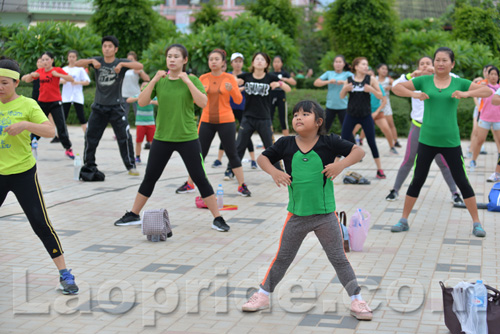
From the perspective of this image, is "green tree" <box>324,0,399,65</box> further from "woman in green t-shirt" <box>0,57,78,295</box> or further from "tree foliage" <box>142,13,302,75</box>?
"woman in green t-shirt" <box>0,57,78,295</box>

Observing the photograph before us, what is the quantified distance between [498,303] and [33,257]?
13.3 ft

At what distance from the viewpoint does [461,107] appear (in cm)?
1847

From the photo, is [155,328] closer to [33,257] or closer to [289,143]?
[289,143]

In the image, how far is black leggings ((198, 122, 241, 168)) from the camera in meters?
9.57

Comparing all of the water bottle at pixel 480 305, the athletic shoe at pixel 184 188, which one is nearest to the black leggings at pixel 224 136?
the athletic shoe at pixel 184 188

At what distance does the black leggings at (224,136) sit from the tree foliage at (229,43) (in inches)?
458

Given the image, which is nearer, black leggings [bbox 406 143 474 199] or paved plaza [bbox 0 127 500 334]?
paved plaza [bbox 0 127 500 334]

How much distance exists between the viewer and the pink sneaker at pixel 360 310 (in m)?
5.00

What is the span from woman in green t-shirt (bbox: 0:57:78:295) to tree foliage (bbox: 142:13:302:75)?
15793 mm

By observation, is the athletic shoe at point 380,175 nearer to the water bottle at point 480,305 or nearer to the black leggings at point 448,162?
the black leggings at point 448,162

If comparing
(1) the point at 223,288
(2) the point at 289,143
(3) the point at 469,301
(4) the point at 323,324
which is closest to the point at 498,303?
(3) the point at 469,301

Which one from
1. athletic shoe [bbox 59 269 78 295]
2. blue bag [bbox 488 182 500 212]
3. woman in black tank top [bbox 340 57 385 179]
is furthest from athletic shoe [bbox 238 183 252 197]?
athletic shoe [bbox 59 269 78 295]

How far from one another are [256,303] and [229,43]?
1692cm

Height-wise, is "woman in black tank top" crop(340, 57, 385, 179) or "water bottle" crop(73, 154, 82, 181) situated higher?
"woman in black tank top" crop(340, 57, 385, 179)
